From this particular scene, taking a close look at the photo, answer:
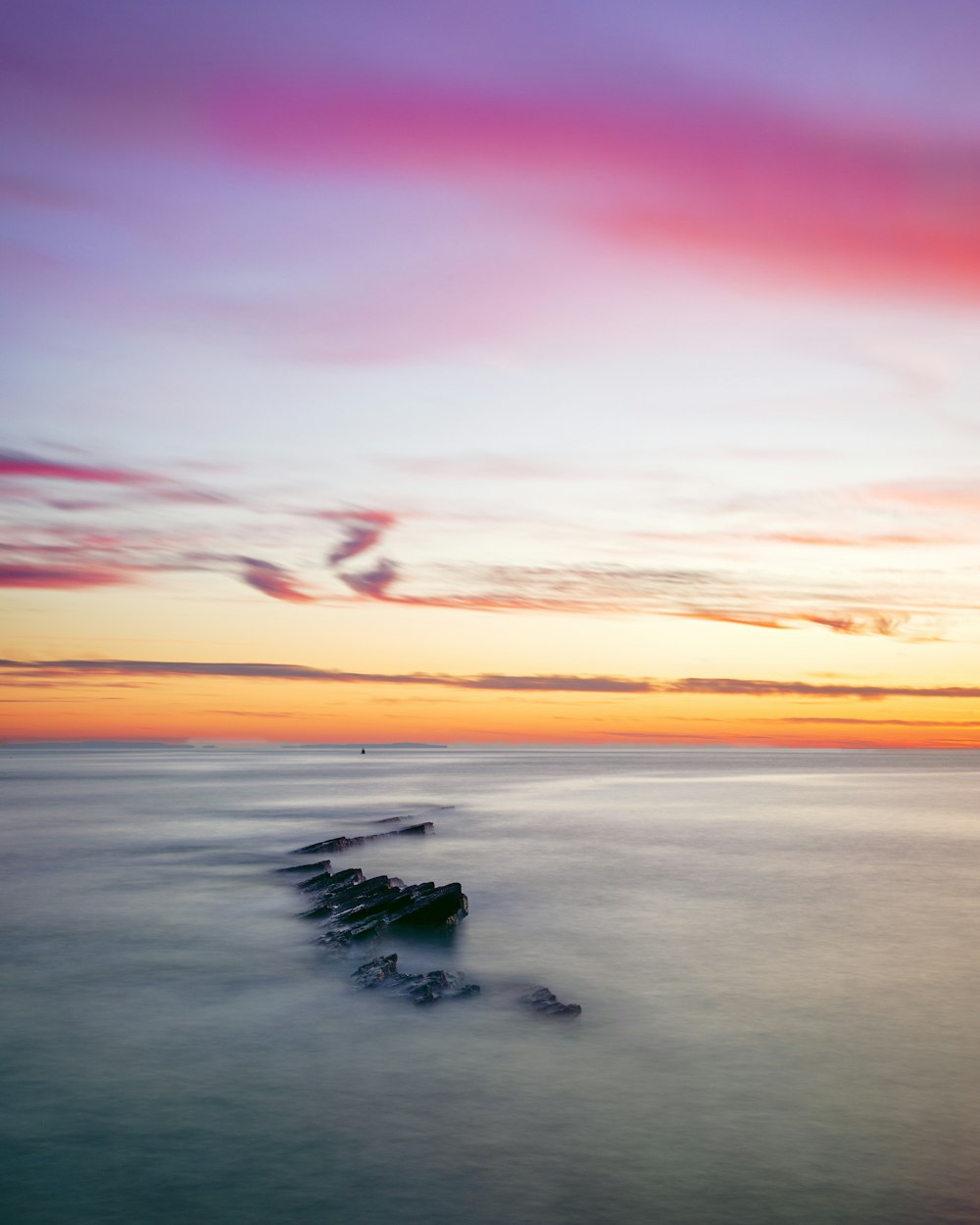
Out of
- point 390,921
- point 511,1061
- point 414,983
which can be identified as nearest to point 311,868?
point 390,921

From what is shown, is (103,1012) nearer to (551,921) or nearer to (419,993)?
(419,993)

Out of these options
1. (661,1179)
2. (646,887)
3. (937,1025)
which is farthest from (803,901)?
(661,1179)

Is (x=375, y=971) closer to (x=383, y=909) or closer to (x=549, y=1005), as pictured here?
(x=549, y=1005)

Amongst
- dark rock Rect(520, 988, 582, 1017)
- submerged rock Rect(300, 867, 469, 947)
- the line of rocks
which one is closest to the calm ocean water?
dark rock Rect(520, 988, 582, 1017)

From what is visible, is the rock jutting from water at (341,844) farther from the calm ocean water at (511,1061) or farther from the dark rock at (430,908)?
the dark rock at (430,908)

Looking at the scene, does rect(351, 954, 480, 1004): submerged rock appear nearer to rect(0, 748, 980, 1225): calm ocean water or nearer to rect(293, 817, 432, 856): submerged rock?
rect(0, 748, 980, 1225): calm ocean water

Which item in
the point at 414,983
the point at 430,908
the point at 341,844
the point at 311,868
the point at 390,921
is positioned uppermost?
the point at 430,908
